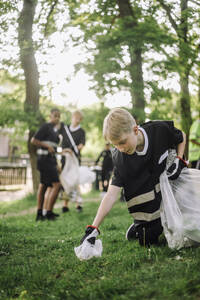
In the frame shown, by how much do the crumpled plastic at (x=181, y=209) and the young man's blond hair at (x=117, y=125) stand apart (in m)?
0.77

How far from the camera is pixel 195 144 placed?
23.8 feet

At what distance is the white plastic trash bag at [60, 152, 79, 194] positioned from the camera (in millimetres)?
8211

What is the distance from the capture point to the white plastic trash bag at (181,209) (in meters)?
3.16

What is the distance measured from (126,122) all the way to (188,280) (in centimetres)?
131

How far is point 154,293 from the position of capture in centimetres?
235

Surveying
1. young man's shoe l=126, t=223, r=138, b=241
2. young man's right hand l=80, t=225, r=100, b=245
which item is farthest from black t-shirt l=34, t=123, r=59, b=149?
young man's right hand l=80, t=225, r=100, b=245

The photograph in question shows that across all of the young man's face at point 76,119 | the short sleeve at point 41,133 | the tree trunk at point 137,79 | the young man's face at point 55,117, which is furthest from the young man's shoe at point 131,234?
the young man's face at point 76,119

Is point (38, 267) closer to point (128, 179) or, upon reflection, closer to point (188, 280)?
point (128, 179)

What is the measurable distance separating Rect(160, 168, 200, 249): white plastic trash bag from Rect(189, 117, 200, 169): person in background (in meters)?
3.78

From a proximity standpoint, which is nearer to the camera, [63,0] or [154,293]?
[154,293]

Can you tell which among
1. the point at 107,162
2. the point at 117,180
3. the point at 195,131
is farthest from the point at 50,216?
the point at 107,162

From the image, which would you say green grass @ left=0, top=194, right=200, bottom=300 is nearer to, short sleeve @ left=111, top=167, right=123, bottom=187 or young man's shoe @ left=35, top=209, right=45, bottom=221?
short sleeve @ left=111, top=167, right=123, bottom=187

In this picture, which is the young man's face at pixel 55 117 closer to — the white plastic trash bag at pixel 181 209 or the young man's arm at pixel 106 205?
the white plastic trash bag at pixel 181 209

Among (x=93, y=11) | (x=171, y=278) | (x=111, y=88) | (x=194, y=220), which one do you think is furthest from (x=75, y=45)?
(x=171, y=278)
